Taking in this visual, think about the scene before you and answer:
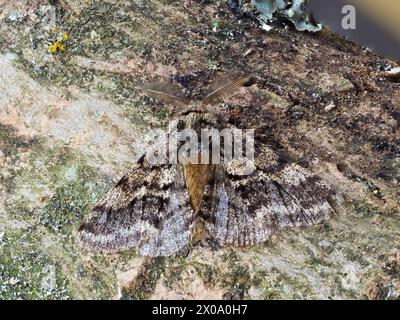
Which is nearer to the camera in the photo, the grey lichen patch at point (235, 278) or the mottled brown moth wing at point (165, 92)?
the grey lichen patch at point (235, 278)

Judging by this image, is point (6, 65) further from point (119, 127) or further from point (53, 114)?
point (119, 127)

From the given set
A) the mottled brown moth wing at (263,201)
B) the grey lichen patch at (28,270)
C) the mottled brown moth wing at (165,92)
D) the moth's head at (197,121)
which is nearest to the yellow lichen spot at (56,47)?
the mottled brown moth wing at (165,92)

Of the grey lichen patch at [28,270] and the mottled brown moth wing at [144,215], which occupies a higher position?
the mottled brown moth wing at [144,215]

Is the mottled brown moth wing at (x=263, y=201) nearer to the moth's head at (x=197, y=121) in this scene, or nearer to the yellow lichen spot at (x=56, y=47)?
the moth's head at (x=197, y=121)

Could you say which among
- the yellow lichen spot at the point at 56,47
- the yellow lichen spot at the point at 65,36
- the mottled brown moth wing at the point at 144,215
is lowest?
the mottled brown moth wing at the point at 144,215

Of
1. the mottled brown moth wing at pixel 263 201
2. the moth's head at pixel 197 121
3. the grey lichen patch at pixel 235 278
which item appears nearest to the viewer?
the grey lichen patch at pixel 235 278

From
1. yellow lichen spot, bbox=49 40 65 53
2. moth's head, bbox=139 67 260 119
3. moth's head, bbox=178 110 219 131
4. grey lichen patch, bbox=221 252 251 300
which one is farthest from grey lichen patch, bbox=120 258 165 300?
yellow lichen spot, bbox=49 40 65 53

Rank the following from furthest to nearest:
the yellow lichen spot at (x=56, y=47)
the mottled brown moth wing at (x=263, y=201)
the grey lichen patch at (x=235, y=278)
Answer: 1. the yellow lichen spot at (x=56, y=47)
2. the mottled brown moth wing at (x=263, y=201)
3. the grey lichen patch at (x=235, y=278)

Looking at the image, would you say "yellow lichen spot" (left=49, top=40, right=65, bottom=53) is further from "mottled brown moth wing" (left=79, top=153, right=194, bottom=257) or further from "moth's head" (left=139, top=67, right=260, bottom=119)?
"mottled brown moth wing" (left=79, top=153, right=194, bottom=257)
